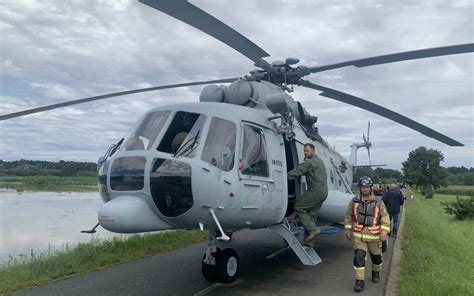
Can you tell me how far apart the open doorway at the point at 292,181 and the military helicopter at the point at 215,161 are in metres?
0.02

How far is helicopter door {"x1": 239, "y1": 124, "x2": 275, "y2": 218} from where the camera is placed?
6.32 metres

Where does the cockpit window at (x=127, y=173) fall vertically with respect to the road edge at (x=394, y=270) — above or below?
above

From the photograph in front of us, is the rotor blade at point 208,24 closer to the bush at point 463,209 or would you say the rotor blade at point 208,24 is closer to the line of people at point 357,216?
the line of people at point 357,216

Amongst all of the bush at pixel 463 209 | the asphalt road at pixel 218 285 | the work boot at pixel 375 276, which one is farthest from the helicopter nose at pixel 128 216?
the bush at pixel 463 209

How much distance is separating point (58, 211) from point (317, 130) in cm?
1909

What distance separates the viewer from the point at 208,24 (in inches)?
223

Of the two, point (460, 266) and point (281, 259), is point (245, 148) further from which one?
point (460, 266)

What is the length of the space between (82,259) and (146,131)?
416cm

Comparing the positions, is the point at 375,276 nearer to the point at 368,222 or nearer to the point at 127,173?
the point at 368,222

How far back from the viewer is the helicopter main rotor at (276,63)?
520 centimetres

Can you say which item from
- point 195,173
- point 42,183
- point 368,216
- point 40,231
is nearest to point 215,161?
point 195,173

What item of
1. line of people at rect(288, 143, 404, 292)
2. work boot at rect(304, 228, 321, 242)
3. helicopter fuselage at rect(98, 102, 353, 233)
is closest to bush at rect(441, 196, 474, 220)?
line of people at rect(288, 143, 404, 292)

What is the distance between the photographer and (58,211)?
24.2 meters

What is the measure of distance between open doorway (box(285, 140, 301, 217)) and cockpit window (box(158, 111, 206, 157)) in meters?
2.46
